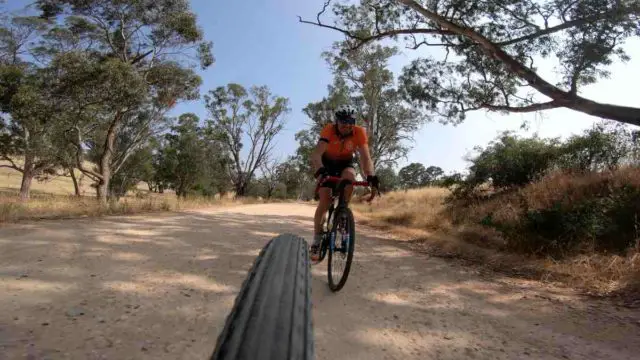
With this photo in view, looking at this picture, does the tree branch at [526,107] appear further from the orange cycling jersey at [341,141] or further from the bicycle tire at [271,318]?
the bicycle tire at [271,318]

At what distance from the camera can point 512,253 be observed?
6.20 m

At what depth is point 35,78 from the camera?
16.2 metres

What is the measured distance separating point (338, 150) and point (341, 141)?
0.36 feet

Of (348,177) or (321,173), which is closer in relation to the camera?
(348,177)

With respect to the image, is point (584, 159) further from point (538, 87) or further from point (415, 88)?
point (415, 88)

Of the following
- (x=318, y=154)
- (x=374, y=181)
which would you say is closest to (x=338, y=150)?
(x=318, y=154)

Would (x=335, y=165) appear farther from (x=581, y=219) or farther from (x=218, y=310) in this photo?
(x=581, y=219)

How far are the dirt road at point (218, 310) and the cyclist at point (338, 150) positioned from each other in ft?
3.18

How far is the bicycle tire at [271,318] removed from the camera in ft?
3.41

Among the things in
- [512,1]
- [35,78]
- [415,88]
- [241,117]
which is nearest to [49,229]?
[512,1]

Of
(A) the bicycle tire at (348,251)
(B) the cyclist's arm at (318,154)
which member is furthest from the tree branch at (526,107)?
(A) the bicycle tire at (348,251)

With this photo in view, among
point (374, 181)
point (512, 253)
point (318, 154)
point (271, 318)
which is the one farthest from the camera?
point (512, 253)

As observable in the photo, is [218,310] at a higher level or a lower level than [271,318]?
lower

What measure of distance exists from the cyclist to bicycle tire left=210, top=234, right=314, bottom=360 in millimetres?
2424
